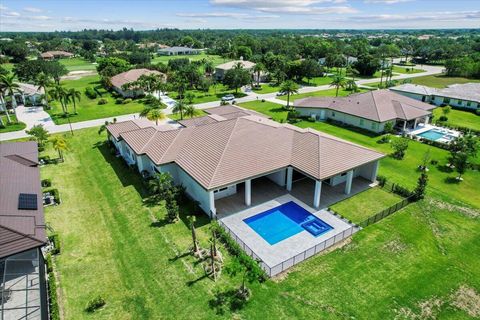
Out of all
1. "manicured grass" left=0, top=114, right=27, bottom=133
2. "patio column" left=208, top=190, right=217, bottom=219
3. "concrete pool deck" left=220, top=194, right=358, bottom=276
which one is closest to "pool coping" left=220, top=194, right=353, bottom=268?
"concrete pool deck" left=220, top=194, right=358, bottom=276

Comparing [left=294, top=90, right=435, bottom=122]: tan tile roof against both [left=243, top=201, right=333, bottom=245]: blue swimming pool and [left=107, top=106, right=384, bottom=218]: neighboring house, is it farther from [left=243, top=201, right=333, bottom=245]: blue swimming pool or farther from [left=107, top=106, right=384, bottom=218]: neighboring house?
[left=243, top=201, right=333, bottom=245]: blue swimming pool

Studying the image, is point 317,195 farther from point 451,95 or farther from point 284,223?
point 451,95


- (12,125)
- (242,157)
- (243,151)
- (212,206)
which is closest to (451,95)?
(243,151)

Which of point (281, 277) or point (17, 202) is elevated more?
point (17, 202)

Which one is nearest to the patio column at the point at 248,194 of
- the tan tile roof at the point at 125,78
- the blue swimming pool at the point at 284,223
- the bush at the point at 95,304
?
the blue swimming pool at the point at 284,223

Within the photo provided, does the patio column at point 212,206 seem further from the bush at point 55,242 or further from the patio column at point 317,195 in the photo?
the bush at point 55,242

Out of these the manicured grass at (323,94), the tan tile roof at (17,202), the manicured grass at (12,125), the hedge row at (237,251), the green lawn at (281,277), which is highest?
the tan tile roof at (17,202)

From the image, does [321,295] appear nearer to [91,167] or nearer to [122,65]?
[91,167]
